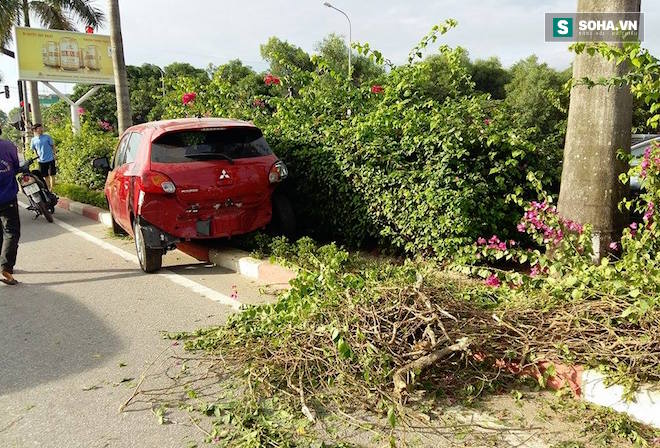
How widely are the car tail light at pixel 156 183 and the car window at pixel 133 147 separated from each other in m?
0.78

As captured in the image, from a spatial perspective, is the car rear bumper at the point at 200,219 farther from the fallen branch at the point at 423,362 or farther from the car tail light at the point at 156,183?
the fallen branch at the point at 423,362

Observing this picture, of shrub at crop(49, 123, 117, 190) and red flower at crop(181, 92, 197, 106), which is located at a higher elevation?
red flower at crop(181, 92, 197, 106)

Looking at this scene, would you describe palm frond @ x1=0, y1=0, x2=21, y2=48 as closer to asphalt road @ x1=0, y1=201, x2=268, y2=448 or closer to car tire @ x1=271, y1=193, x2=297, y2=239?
asphalt road @ x1=0, y1=201, x2=268, y2=448

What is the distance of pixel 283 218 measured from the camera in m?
6.82

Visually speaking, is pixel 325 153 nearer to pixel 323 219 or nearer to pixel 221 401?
pixel 323 219

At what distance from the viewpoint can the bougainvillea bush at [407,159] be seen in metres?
5.37

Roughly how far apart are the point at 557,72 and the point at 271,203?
1538 inches

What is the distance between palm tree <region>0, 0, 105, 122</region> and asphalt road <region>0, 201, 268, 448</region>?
1803 centimetres

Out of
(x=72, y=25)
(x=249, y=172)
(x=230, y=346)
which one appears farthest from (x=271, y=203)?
(x=72, y=25)

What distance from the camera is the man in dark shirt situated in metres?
6.19

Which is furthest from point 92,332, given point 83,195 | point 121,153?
point 83,195

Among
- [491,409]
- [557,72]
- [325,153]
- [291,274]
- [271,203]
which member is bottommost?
[491,409]

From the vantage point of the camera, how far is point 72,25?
24.8 m

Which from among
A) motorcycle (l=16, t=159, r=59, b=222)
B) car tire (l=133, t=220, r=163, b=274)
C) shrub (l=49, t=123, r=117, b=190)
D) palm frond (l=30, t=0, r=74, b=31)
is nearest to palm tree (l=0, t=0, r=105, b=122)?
palm frond (l=30, t=0, r=74, b=31)
